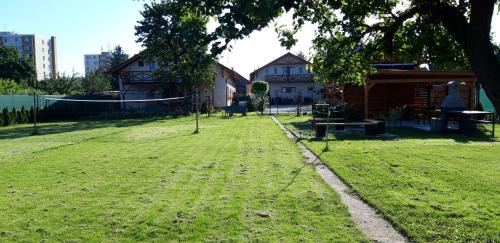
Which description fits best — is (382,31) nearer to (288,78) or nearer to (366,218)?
(366,218)

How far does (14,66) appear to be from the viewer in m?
64.8

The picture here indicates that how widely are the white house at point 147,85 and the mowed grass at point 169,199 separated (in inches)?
1149

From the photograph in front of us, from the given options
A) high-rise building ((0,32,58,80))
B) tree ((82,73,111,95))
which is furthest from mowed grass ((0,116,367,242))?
high-rise building ((0,32,58,80))

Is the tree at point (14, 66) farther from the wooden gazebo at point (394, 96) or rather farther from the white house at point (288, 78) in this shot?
the wooden gazebo at point (394, 96)

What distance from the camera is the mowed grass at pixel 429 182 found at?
5.10 metres

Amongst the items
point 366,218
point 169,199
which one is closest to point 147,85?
point 169,199

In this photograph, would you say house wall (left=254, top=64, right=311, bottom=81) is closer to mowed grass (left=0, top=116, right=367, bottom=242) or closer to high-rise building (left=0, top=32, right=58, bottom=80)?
mowed grass (left=0, top=116, right=367, bottom=242)

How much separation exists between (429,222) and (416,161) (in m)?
4.95

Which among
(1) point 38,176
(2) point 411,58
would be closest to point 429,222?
(2) point 411,58

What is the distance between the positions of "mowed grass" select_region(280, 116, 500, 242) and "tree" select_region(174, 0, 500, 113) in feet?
6.18

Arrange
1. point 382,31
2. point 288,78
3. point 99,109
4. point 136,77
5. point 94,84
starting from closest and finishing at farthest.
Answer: point 382,31 < point 99,109 < point 136,77 < point 288,78 < point 94,84

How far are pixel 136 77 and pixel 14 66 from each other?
3361 centimetres

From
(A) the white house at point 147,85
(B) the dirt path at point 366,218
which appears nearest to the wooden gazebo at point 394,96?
(B) the dirt path at point 366,218

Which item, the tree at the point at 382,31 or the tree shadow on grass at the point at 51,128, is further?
the tree shadow on grass at the point at 51,128
